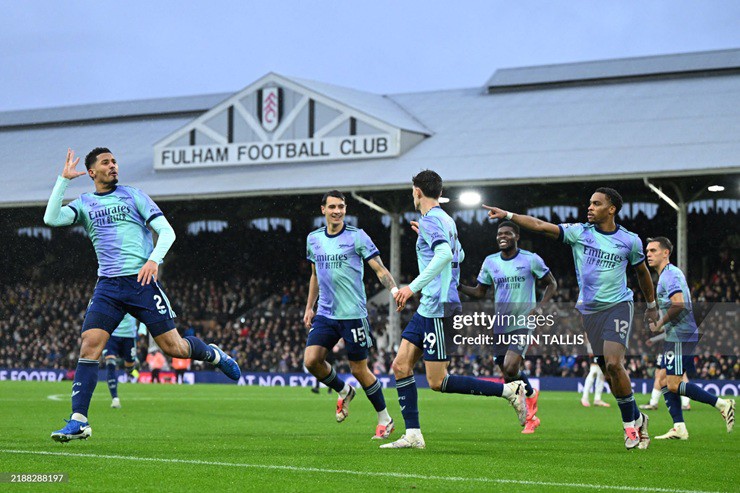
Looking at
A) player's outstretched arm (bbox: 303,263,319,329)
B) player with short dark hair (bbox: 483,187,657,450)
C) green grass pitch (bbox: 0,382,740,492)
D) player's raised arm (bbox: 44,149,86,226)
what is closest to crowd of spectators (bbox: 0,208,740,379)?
green grass pitch (bbox: 0,382,740,492)

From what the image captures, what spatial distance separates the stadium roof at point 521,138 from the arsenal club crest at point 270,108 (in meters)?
0.61

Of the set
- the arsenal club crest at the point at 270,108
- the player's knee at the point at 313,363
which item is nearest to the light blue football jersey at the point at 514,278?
the player's knee at the point at 313,363

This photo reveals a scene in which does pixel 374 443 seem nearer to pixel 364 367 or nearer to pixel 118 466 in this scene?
pixel 364 367

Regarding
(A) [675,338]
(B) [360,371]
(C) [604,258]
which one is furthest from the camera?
(A) [675,338]

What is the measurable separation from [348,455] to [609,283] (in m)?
3.07

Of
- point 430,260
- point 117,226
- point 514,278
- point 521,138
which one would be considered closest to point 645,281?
point 430,260

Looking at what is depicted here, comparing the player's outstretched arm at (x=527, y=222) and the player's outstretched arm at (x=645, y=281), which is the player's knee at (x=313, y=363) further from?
the player's outstretched arm at (x=645, y=281)

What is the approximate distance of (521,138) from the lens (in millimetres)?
35188

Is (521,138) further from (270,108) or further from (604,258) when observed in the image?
(604,258)

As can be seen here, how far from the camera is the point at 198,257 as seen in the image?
46938mm

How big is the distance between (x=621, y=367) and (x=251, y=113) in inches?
1187

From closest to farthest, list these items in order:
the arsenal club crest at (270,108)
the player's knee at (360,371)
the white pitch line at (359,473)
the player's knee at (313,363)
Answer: the white pitch line at (359,473) < the player's knee at (360,371) < the player's knee at (313,363) < the arsenal club crest at (270,108)

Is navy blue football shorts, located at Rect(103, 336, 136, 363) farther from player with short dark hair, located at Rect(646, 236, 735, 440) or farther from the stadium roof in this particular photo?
the stadium roof

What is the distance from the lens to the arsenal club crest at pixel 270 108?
3897cm
